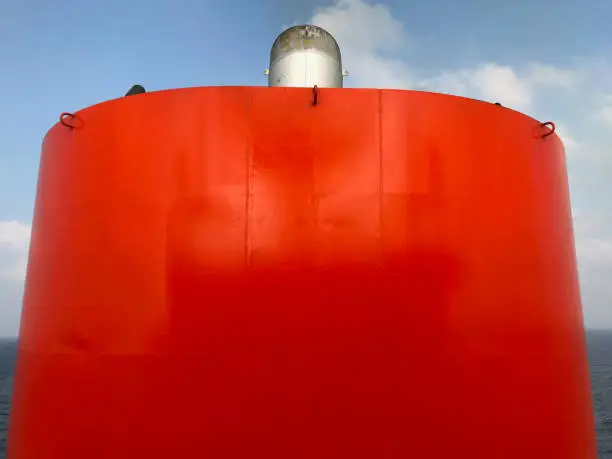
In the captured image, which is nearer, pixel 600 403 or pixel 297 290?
pixel 297 290

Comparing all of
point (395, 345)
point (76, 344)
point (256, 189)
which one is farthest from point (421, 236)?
point (76, 344)

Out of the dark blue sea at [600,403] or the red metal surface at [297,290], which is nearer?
the red metal surface at [297,290]

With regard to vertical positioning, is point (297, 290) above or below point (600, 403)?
above

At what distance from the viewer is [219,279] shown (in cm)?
455

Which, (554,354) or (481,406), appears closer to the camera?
(481,406)

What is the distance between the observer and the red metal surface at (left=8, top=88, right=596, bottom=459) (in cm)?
442

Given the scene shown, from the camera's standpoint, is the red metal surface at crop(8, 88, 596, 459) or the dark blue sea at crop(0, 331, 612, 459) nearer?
the red metal surface at crop(8, 88, 596, 459)

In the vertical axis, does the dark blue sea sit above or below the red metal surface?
below

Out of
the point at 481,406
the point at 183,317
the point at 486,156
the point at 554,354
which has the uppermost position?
the point at 486,156

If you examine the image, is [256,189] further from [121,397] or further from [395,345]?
[121,397]

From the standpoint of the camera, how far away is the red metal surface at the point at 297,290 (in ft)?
14.5

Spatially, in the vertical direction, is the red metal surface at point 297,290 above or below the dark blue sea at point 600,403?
above

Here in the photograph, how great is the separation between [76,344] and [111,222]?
1.24 meters

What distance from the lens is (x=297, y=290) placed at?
14.8ft
